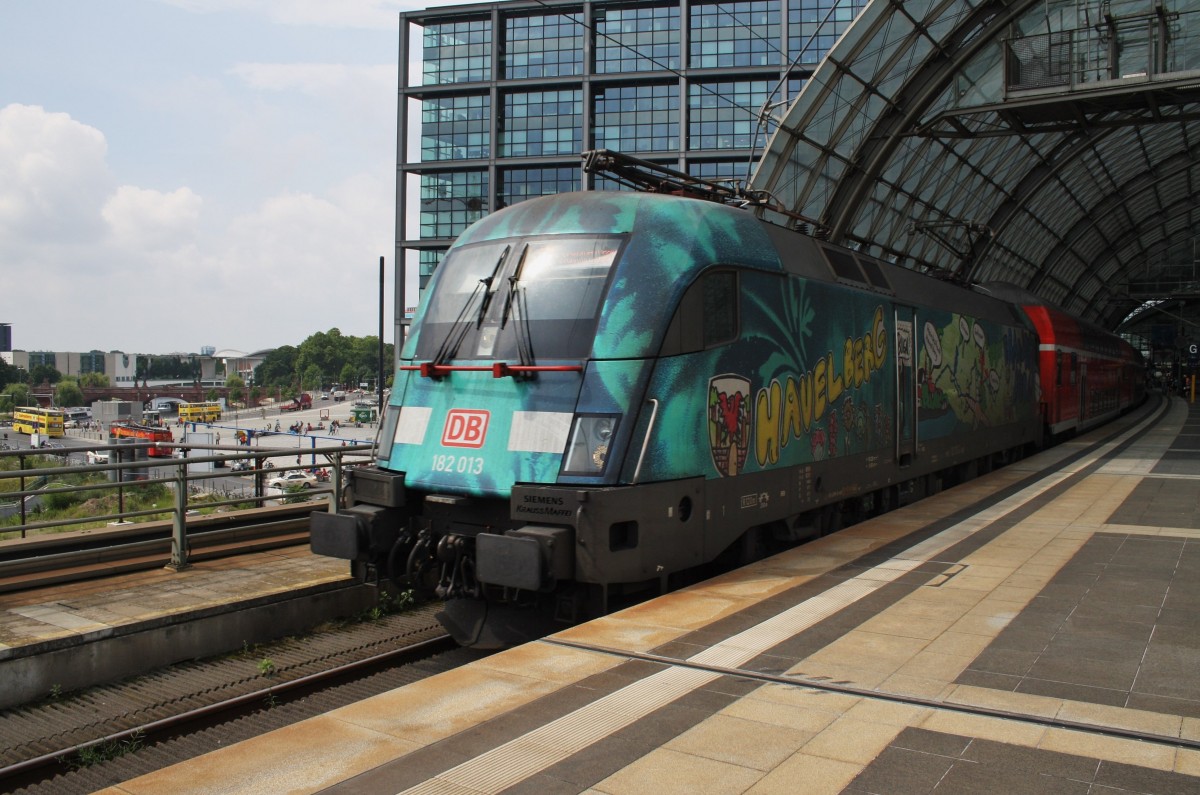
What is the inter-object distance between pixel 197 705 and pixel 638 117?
4963cm

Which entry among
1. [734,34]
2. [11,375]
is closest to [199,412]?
[734,34]

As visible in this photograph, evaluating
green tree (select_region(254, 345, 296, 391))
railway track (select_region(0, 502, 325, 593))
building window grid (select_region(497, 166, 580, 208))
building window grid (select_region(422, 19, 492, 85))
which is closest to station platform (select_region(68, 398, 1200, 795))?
railway track (select_region(0, 502, 325, 593))

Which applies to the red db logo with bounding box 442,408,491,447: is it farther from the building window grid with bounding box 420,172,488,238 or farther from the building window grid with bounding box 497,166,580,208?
the building window grid with bounding box 420,172,488,238

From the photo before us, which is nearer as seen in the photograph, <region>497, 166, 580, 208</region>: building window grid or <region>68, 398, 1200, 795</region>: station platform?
<region>68, 398, 1200, 795</region>: station platform

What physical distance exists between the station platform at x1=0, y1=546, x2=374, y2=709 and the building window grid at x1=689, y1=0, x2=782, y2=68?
46.7m

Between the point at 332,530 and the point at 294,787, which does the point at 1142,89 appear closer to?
the point at 332,530

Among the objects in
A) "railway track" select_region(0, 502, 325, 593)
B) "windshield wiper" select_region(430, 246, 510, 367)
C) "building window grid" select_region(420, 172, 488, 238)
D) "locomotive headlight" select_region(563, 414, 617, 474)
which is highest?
"building window grid" select_region(420, 172, 488, 238)

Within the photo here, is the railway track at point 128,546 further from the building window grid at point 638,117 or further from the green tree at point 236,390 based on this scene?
the green tree at point 236,390

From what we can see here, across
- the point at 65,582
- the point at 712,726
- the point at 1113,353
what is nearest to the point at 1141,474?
the point at 712,726

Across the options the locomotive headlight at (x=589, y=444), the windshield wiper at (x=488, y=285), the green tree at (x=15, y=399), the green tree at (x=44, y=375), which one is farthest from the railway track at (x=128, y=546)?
the green tree at (x=44, y=375)

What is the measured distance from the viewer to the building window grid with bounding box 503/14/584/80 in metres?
54.8

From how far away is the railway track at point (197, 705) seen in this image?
658cm

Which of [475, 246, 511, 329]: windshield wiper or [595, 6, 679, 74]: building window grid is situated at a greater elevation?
→ [595, 6, 679, 74]: building window grid

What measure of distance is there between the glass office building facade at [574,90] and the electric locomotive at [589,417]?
43.0 m
